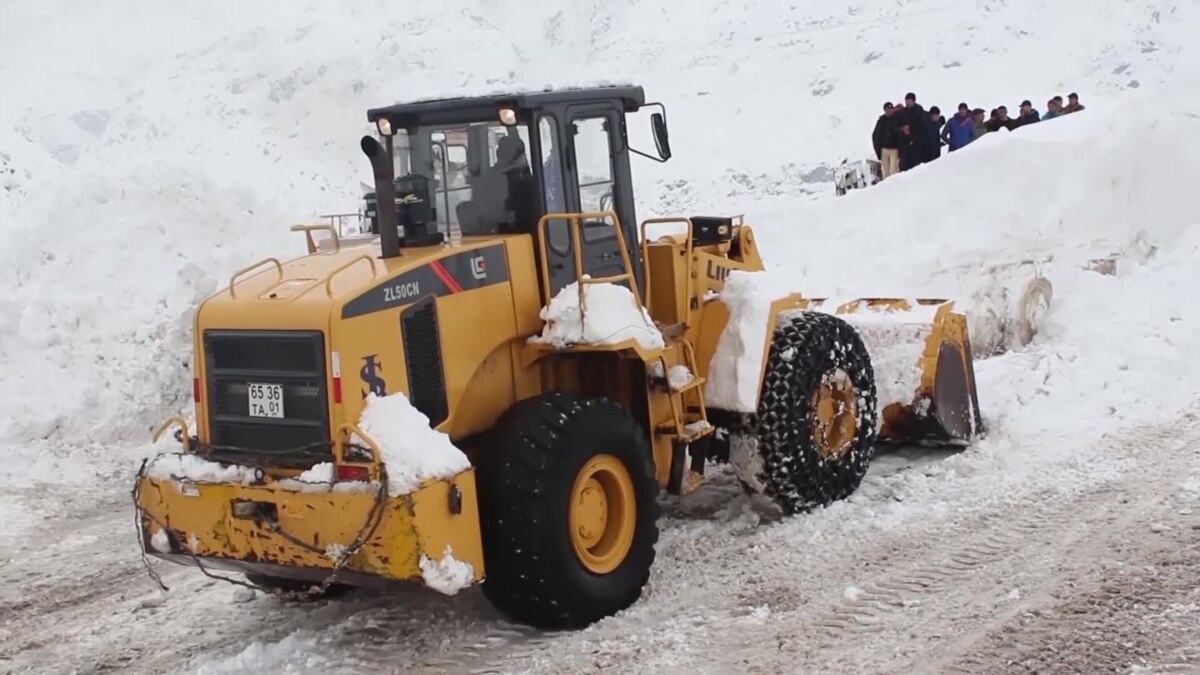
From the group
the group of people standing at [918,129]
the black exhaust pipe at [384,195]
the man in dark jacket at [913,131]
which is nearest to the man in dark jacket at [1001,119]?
the group of people standing at [918,129]

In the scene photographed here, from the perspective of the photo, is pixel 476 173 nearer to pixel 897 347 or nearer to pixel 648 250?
pixel 648 250

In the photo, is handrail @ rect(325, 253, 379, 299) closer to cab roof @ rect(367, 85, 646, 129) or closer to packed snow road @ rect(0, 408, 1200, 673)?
cab roof @ rect(367, 85, 646, 129)

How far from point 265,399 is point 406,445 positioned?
739mm

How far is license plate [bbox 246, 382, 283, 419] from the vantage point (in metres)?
5.51

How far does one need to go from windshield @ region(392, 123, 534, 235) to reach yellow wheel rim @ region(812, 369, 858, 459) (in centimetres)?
216

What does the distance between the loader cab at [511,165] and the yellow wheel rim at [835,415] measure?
158cm

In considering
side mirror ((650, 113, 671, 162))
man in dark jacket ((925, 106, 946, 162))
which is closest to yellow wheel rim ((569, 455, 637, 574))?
side mirror ((650, 113, 671, 162))

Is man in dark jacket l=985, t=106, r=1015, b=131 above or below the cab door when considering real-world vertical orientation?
above

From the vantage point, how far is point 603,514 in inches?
237

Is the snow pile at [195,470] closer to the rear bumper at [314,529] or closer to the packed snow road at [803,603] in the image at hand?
the rear bumper at [314,529]

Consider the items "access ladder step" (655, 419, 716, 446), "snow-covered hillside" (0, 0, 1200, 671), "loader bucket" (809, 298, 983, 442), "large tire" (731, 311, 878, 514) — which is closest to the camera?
"access ladder step" (655, 419, 716, 446)

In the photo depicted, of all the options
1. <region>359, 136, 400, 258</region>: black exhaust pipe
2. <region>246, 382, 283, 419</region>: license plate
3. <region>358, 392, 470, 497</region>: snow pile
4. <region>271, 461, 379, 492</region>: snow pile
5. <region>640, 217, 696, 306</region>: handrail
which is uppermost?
<region>359, 136, 400, 258</region>: black exhaust pipe

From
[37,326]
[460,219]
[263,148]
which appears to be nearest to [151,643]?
[460,219]

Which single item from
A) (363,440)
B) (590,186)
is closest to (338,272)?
(363,440)
